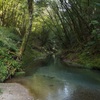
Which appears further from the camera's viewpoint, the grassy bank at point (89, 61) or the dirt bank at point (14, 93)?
the grassy bank at point (89, 61)

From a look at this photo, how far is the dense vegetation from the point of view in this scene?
17.5 metres

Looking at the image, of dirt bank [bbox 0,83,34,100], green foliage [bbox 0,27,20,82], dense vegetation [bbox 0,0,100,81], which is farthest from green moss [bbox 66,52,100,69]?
dirt bank [bbox 0,83,34,100]

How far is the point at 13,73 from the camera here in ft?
51.7

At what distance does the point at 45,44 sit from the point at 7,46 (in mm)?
36597

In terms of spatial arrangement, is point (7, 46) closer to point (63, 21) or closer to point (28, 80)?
point (28, 80)

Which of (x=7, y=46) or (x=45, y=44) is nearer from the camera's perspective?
(x=7, y=46)

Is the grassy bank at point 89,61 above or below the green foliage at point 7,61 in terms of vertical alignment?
below

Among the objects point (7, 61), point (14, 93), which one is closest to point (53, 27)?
point (7, 61)

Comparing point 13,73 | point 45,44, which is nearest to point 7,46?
point 13,73

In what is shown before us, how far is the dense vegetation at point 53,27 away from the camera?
1755 centimetres

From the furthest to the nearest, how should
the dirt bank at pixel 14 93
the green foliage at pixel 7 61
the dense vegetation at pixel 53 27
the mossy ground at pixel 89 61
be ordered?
1. the mossy ground at pixel 89 61
2. the dense vegetation at pixel 53 27
3. the green foliage at pixel 7 61
4. the dirt bank at pixel 14 93

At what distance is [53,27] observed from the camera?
141ft

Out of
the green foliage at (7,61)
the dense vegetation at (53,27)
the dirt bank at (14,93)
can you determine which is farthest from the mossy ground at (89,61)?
the dirt bank at (14,93)

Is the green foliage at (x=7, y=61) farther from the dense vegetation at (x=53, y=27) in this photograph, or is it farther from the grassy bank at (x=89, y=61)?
the grassy bank at (x=89, y=61)
